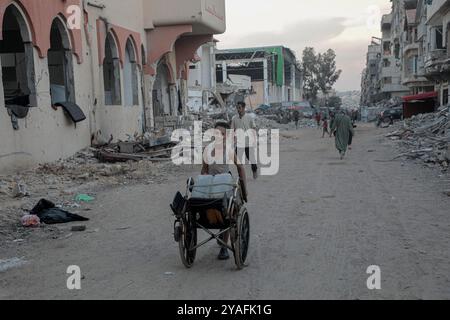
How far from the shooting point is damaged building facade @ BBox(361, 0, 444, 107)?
33594mm

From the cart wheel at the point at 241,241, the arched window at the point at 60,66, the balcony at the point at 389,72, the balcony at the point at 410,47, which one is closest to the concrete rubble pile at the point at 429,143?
the cart wheel at the point at 241,241

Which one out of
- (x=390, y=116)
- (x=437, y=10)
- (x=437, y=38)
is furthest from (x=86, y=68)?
(x=390, y=116)

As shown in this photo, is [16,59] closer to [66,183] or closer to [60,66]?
[60,66]

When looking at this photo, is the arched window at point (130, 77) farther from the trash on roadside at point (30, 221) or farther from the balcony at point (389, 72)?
the balcony at point (389, 72)

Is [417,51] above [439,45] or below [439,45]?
above

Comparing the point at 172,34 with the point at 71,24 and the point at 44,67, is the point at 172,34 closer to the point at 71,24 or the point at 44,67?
the point at 71,24

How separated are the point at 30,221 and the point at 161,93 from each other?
21.2 metres

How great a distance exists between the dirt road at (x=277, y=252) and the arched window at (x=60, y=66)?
654 centimetres

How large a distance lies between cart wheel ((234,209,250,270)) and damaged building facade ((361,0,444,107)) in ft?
91.2

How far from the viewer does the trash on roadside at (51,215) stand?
807 cm

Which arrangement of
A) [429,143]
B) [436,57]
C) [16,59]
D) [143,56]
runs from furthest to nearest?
1. [436,57]
2. [143,56]
3. [16,59]
4. [429,143]

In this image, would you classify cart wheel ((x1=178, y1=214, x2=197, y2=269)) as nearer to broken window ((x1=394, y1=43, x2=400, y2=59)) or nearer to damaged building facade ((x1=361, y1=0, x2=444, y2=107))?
damaged building facade ((x1=361, y1=0, x2=444, y2=107))

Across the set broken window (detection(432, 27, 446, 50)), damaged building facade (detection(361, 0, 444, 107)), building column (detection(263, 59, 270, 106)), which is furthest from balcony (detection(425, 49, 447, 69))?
building column (detection(263, 59, 270, 106))

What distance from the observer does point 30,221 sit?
25.8 ft
